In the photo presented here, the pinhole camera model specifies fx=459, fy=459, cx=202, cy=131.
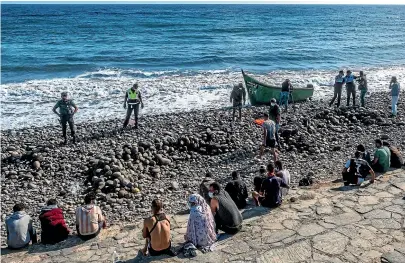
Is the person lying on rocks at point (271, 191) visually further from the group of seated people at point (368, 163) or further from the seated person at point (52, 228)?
the seated person at point (52, 228)

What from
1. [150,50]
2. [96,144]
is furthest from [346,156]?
[150,50]

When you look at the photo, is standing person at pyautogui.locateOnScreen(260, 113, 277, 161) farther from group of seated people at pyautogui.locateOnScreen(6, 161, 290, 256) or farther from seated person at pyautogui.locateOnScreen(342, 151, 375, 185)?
group of seated people at pyautogui.locateOnScreen(6, 161, 290, 256)

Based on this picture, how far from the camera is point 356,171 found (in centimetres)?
1024

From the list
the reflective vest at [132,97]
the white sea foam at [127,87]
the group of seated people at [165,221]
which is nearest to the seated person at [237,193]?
the group of seated people at [165,221]

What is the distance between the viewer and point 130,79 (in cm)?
2961

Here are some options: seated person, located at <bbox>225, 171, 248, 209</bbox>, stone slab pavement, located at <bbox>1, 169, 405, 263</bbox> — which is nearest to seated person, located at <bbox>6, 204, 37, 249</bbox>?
stone slab pavement, located at <bbox>1, 169, 405, 263</bbox>

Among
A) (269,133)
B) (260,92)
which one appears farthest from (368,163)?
(260,92)

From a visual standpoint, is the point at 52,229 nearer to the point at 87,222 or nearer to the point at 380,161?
the point at 87,222

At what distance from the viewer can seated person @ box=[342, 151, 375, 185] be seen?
33.5ft

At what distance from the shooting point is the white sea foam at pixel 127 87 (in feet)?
67.2

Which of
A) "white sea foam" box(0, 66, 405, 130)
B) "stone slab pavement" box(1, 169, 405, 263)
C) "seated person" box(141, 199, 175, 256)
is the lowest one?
"stone slab pavement" box(1, 169, 405, 263)

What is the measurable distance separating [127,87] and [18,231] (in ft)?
62.6

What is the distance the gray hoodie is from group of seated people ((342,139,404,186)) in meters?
6.75

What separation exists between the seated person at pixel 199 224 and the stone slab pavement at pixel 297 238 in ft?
0.72
